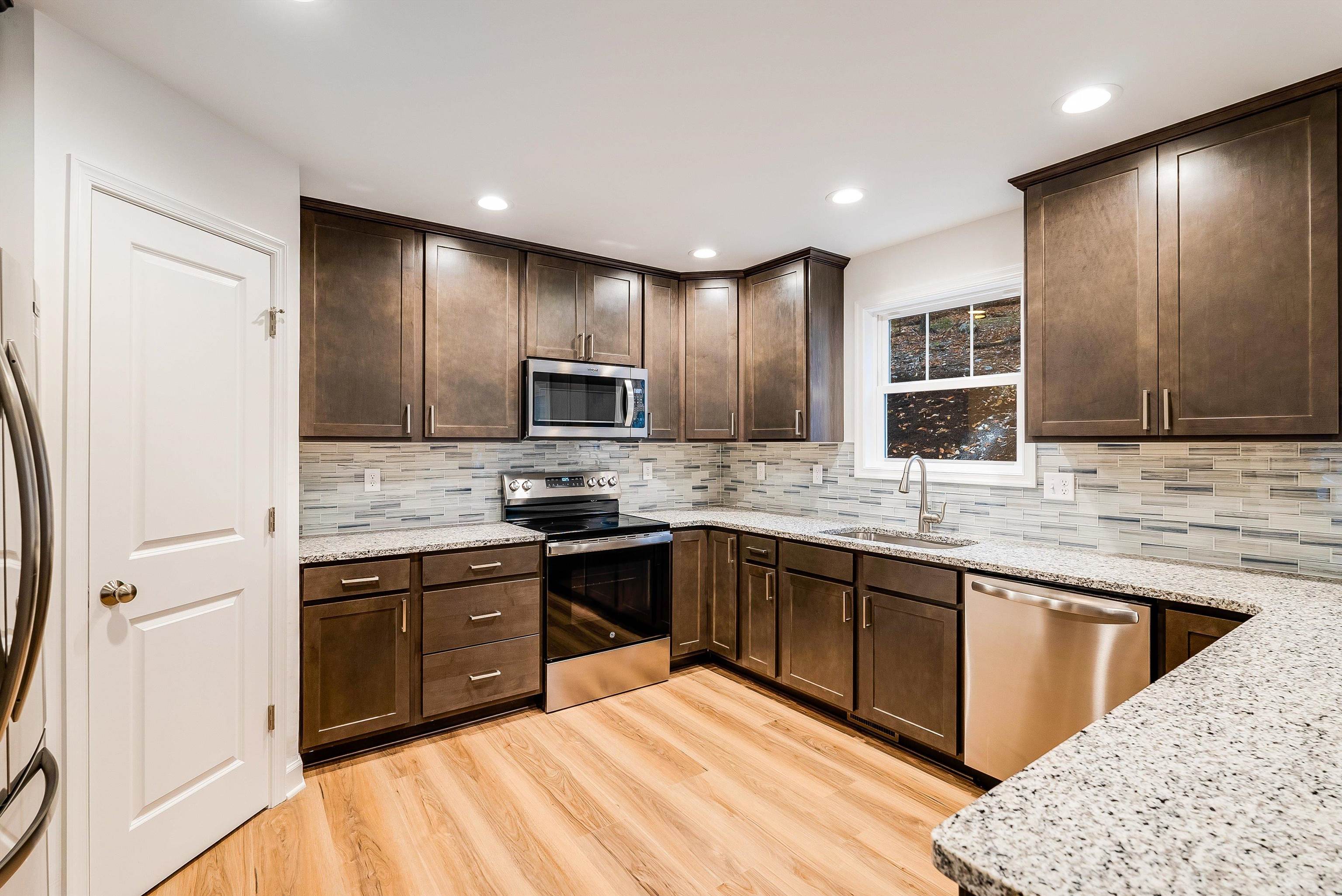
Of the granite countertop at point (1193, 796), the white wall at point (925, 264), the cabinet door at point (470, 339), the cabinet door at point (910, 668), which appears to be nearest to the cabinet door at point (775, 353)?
the white wall at point (925, 264)

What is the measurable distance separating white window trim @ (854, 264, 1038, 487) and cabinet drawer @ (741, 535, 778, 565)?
72 centimetres

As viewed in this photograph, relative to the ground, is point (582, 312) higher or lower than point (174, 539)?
higher

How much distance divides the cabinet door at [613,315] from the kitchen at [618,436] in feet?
0.41

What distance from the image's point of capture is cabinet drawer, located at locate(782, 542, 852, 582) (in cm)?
288

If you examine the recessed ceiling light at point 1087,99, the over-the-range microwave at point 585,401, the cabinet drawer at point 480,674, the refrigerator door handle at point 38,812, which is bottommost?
the cabinet drawer at point 480,674

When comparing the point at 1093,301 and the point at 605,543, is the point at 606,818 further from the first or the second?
the point at 1093,301

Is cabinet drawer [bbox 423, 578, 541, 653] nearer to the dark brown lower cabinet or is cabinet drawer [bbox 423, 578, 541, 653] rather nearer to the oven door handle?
the oven door handle

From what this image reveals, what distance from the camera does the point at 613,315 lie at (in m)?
3.68

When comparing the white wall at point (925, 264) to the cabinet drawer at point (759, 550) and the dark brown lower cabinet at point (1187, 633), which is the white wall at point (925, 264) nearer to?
the cabinet drawer at point (759, 550)

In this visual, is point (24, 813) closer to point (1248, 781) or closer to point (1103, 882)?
point (1103, 882)

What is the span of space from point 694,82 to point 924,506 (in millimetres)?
2199

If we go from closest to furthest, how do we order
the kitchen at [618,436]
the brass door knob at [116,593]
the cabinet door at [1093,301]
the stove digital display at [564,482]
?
the kitchen at [618,436]
the brass door knob at [116,593]
the cabinet door at [1093,301]
the stove digital display at [564,482]

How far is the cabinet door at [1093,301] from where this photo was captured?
2223mm

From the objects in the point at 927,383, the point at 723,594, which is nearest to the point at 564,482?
the point at 723,594
